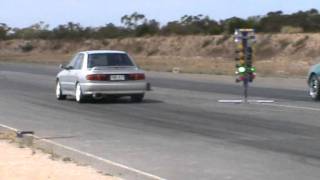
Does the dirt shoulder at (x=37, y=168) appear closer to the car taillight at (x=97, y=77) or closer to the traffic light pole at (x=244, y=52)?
the car taillight at (x=97, y=77)

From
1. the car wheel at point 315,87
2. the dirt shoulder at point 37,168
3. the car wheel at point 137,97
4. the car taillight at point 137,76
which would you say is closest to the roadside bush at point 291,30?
the car wheel at point 315,87

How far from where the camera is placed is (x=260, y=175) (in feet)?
33.0

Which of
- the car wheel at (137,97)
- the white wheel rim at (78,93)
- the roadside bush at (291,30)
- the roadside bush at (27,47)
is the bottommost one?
the roadside bush at (27,47)

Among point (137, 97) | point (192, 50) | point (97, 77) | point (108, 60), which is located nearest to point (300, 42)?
point (192, 50)

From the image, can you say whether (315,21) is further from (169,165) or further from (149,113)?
(169,165)

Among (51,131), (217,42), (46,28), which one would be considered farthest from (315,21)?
(51,131)

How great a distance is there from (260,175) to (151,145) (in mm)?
3499

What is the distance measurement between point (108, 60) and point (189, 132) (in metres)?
8.45

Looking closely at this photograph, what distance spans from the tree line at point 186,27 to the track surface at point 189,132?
69.4 m

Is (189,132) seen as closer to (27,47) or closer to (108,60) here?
(108,60)

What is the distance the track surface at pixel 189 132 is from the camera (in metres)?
10.9

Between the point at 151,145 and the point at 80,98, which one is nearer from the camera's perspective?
the point at 151,145

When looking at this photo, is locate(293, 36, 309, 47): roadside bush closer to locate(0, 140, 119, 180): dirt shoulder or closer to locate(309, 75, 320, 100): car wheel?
locate(309, 75, 320, 100): car wheel

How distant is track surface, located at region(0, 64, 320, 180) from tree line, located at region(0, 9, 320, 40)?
69.4 m
